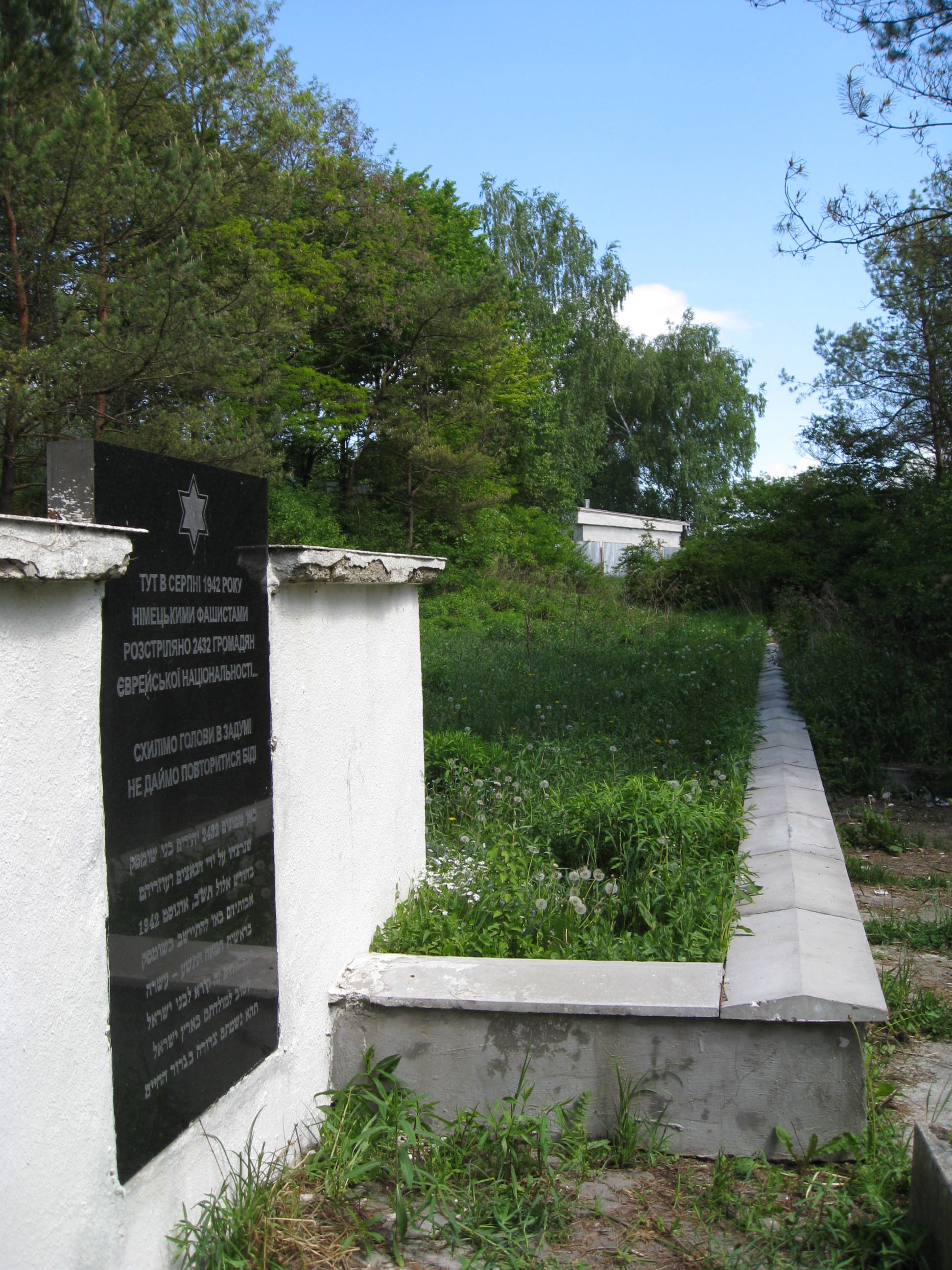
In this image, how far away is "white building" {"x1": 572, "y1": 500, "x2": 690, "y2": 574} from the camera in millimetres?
36188

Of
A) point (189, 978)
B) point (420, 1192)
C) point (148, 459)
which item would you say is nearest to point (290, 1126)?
point (420, 1192)

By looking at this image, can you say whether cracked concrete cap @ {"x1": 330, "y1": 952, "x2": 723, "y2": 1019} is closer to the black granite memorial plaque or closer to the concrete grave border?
the concrete grave border

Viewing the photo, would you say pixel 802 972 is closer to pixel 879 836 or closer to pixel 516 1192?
pixel 516 1192

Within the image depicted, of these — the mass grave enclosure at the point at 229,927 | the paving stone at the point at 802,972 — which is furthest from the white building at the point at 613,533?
the mass grave enclosure at the point at 229,927

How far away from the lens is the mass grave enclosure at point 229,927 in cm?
181

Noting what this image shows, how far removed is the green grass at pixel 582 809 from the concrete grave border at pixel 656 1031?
1.11 feet

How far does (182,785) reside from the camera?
228 cm

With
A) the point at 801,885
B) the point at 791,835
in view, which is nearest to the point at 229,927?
the point at 801,885

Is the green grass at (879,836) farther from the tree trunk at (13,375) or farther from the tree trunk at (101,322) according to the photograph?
the tree trunk at (101,322)

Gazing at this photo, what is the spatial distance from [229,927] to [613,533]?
36.4m

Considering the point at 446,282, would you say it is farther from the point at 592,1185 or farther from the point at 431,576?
the point at 592,1185

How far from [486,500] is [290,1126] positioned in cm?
2333

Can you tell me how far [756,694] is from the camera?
30.8ft

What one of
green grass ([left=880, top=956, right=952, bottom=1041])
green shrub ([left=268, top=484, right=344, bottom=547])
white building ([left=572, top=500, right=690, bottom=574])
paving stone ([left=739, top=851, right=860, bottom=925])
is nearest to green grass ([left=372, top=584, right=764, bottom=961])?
paving stone ([left=739, top=851, right=860, bottom=925])
